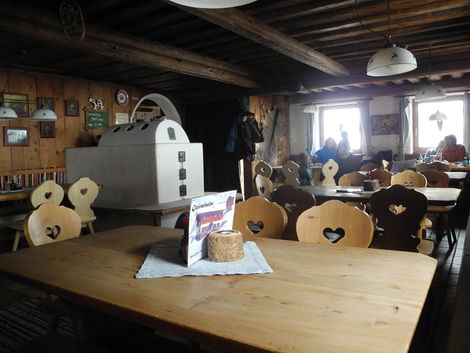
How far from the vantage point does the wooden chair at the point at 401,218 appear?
8.83 ft

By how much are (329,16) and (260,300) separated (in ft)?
11.3

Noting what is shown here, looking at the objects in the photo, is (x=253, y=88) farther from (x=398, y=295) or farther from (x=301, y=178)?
(x=398, y=295)

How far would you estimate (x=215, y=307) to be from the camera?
1.04 m

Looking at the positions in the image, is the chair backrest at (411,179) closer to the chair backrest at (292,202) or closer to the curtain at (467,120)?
the chair backrest at (292,202)

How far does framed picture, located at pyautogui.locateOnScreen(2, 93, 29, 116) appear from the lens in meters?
5.35

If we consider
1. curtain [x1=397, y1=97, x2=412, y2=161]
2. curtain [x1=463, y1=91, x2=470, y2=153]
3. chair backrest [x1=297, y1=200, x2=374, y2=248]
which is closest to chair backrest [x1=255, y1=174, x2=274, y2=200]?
chair backrest [x1=297, y1=200, x2=374, y2=248]

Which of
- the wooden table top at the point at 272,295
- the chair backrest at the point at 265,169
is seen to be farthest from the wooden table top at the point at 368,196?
the chair backrest at the point at 265,169

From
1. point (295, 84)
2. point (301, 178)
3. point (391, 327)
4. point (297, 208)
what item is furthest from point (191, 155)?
point (391, 327)

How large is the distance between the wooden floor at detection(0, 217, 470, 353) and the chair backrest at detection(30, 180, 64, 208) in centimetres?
84

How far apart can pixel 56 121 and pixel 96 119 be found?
2.15ft

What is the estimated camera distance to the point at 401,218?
2.76 m

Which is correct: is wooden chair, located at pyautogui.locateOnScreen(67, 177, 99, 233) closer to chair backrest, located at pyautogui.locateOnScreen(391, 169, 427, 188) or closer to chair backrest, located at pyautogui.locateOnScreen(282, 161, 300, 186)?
chair backrest, located at pyautogui.locateOnScreen(282, 161, 300, 186)

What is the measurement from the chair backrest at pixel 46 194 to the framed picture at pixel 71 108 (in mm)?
2287

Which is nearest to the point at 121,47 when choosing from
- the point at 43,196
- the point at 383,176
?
the point at 43,196
